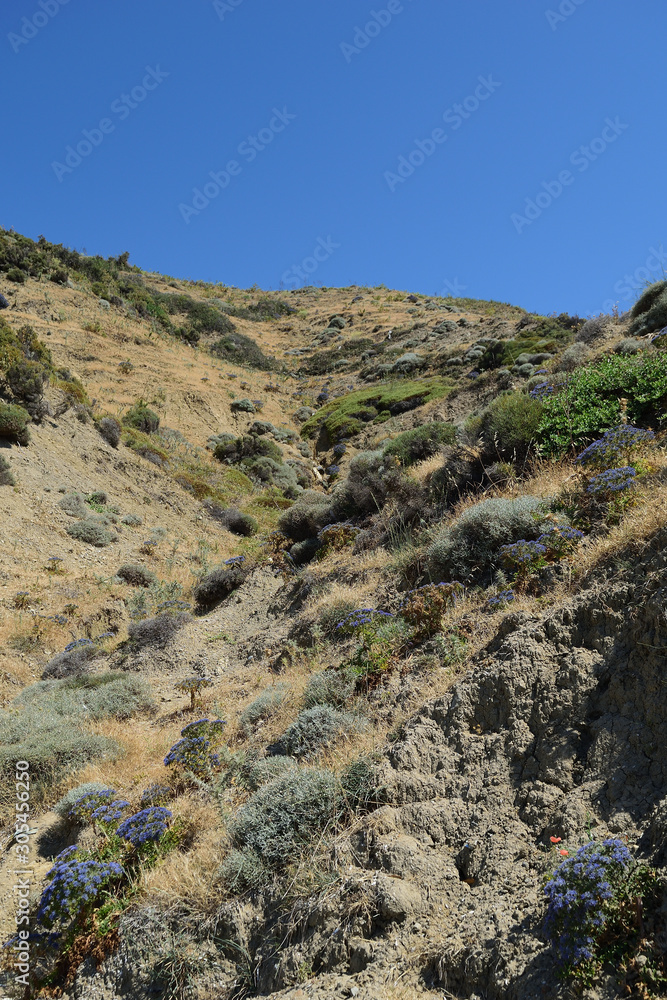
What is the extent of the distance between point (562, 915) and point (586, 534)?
3.75 m

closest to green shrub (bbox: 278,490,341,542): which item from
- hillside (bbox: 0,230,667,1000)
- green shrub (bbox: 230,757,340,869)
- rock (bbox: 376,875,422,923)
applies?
hillside (bbox: 0,230,667,1000)

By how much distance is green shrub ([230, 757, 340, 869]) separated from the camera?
4285mm

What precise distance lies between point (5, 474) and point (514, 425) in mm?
11035

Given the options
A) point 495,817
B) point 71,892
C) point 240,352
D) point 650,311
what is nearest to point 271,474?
point 650,311

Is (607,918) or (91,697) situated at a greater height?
(91,697)

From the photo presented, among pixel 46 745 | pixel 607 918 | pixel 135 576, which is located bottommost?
pixel 607 918

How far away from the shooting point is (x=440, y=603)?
6.45 metres

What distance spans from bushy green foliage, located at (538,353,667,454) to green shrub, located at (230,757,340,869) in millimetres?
5693

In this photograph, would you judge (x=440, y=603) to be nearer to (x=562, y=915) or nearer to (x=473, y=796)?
(x=473, y=796)

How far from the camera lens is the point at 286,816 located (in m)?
4.45

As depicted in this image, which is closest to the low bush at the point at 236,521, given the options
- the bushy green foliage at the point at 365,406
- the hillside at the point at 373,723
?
the hillside at the point at 373,723

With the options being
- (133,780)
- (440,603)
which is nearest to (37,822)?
(133,780)

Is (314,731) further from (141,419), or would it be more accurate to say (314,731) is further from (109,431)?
(141,419)

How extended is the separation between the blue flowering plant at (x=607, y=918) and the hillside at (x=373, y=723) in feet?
0.04
